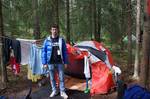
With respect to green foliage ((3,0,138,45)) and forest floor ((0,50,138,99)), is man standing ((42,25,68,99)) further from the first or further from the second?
green foliage ((3,0,138,45))

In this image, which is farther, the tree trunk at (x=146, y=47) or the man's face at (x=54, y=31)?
the man's face at (x=54, y=31)

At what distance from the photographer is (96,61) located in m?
8.82

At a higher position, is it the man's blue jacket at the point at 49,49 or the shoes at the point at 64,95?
the man's blue jacket at the point at 49,49

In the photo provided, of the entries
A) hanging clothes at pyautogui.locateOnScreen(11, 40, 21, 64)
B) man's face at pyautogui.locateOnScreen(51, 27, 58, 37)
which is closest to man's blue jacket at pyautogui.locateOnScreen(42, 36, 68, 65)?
man's face at pyautogui.locateOnScreen(51, 27, 58, 37)

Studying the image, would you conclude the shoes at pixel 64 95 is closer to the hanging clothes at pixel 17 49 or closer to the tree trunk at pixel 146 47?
the hanging clothes at pixel 17 49

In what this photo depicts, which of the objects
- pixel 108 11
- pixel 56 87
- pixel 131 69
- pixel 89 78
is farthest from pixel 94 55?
pixel 108 11

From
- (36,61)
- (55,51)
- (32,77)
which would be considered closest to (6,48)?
(36,61)

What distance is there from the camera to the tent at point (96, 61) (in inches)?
338

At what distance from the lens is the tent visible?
28.2ft

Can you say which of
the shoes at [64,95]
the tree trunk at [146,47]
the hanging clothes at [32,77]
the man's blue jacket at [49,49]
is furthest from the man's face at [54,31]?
the tree trunk at [146,47]

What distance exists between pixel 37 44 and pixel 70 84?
1.51 meters

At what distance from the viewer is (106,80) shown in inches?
338

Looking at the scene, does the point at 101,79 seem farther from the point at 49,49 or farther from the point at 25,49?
the point at 25,49

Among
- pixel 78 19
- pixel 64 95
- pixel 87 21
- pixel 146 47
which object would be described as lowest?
pixel 64 95
